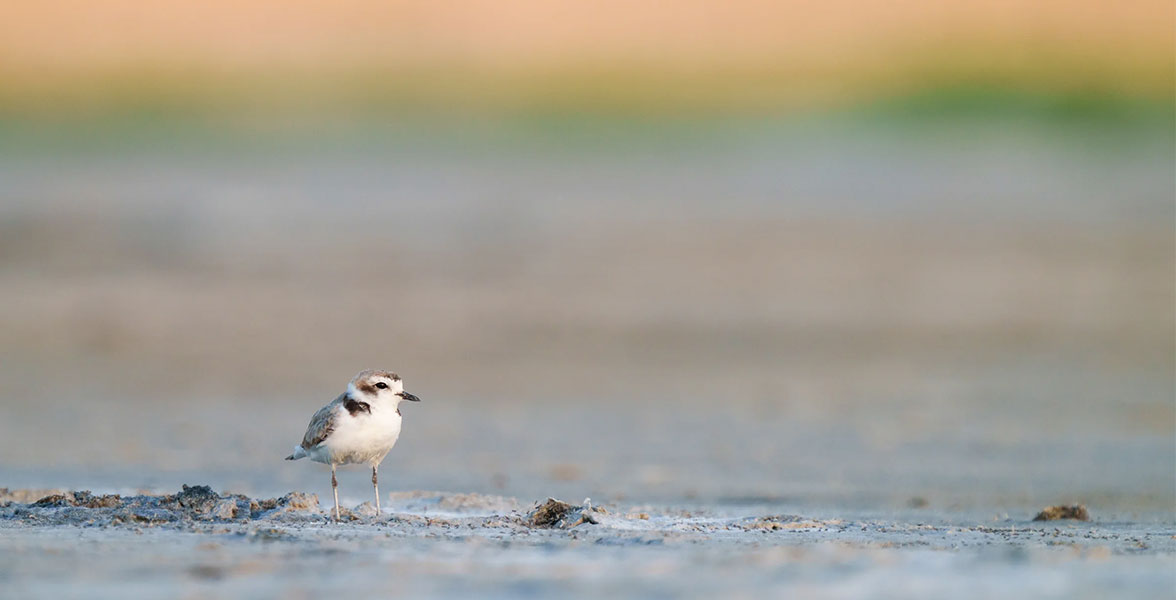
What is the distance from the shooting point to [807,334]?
18.1 meters

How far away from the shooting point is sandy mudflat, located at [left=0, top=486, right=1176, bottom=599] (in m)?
5.95

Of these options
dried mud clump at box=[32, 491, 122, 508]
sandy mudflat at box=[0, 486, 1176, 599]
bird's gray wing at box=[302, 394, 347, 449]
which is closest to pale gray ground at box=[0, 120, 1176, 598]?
sandy mudflat at box=[0, 486, 1176, 599]

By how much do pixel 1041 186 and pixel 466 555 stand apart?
20.1 m

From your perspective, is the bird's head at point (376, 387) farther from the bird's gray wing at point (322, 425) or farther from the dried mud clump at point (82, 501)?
the dried mud clump at point (82, 501)

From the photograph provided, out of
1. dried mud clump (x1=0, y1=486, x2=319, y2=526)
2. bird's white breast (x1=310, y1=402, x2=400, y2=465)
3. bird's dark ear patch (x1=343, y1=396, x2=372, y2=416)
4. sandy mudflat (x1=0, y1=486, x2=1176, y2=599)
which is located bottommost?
sandy mudflat (x1=0, y1=486, x2=1176, y2=599)

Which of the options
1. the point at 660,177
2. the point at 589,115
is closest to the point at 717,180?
the point at 660,177

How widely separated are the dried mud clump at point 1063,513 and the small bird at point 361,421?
138 inches

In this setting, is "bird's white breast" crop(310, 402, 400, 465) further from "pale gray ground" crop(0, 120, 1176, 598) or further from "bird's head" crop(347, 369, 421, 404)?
"pale gray ground" crop(0, 120, 1176, 598)

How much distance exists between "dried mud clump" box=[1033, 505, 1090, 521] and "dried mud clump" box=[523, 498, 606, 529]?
254cm

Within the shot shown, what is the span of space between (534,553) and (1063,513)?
11.5 ft

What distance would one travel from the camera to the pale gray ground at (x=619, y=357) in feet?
22.2

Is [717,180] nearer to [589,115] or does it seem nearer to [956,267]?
[589,115]

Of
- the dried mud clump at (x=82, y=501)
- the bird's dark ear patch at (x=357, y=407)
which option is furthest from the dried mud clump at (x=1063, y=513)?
the dried mud clump at (x=82, y=501)

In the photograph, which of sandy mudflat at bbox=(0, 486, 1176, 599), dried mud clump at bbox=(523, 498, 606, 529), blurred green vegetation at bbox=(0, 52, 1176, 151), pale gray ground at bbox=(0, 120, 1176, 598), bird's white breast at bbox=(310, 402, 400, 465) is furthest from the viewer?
blurred green vegetation at bbox=(0, 52, 1176, 151)
